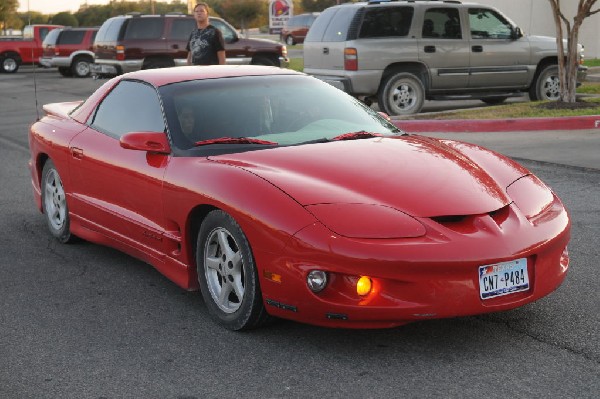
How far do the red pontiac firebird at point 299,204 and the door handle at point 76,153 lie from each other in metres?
0.02

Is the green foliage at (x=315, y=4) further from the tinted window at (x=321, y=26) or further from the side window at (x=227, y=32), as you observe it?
the tinted window at (x=321, y=26)

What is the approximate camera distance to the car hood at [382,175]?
480 cm

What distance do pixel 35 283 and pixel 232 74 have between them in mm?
1814

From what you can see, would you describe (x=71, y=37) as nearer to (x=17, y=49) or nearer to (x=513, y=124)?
(x=17, y=49)

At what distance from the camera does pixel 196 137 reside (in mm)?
5738

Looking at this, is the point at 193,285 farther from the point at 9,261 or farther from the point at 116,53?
the point at 116,53

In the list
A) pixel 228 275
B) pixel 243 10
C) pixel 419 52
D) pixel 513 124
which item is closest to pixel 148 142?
pixel 228 275

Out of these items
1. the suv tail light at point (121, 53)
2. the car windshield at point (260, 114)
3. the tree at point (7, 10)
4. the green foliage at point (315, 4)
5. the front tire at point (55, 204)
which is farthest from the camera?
the green foliage at point (315, 4)

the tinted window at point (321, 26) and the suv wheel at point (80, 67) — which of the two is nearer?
the tinted window at point (321, 26)

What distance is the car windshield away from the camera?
18.9 feet

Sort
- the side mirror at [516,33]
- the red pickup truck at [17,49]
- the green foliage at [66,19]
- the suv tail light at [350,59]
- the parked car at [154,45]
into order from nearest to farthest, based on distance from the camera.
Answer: the suv tail light at [350,59], the side mirror at [516,33], the parked car at [154,45], the red pickup truck at [17,49], the green foliage at [66,19]

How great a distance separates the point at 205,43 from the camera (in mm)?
12891

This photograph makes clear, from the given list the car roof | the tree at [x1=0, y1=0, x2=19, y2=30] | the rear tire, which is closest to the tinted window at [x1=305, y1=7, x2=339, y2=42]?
the car roof

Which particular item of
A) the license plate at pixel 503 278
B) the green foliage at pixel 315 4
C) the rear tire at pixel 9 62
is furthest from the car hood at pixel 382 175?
the green foliage at pixel 315 4
